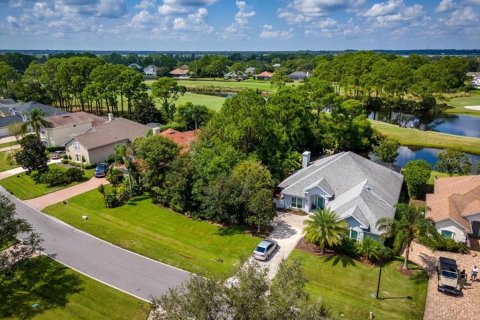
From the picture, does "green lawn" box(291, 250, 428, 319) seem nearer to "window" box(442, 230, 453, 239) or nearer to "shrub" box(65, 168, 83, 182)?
"window" box(442, 230, 453, 239)

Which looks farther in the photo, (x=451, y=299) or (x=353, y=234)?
(x=353, y=234)

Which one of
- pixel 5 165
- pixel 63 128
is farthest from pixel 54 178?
pixel 63 128

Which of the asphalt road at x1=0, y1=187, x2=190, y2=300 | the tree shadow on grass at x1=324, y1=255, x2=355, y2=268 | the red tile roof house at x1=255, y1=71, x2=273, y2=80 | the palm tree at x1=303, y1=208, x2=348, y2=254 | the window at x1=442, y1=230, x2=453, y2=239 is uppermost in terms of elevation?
the red tile roof house at x1=255, y1=71, x2=273, y2=80

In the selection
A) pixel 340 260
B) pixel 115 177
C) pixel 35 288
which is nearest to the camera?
pixel 35 288

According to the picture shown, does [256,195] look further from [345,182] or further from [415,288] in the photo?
[415,288]

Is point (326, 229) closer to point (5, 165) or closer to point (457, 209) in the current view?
point (457, 209)

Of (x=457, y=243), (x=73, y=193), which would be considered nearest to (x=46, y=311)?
(x=73, y=193)

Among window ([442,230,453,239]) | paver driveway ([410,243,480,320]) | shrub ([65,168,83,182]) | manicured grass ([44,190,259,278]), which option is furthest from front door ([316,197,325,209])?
shrub ([65,168,83,182])
